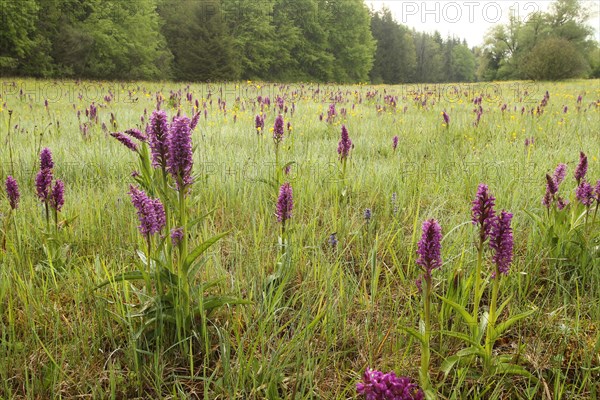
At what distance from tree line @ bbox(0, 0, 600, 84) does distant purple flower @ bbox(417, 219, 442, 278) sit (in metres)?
33.1

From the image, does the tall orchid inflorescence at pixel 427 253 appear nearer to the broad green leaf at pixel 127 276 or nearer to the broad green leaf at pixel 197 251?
the broad green leaf at pixel 197 251

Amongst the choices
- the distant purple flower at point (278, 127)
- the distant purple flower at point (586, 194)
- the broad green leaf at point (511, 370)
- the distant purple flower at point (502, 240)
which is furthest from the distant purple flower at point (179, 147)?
the distant purple flower at point (586, 194)

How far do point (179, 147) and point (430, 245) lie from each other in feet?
2.97

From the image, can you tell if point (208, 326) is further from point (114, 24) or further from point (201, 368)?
point (114, 24)

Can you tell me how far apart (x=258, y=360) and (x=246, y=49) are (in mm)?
46175

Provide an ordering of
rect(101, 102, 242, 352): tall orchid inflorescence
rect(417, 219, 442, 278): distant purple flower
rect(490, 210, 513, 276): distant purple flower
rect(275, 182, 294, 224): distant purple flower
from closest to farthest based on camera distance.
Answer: rect(417, 219, 442, 278): distant purple flower → rect(490, 210, 513, 276): distant purple flower → rect(101, 102, 242, 352): tall orchid inflorescence → rect(275, 182, 294, 224): distant purple flower

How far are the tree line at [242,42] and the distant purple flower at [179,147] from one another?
3240 centimetres

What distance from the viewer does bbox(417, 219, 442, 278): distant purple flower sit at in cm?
116

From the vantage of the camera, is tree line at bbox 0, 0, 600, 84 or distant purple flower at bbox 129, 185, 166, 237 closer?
distant purple flower at bbox 129, 185, 166, 237

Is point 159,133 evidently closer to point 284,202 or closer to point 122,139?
point 122,139

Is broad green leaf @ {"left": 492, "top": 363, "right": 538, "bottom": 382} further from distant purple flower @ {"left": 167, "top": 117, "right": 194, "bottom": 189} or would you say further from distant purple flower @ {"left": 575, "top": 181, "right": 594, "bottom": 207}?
distant purple flower @ {"left": 167, "top": 117, "right": 194, "bottom": 189}

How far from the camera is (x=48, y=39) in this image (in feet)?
94.5

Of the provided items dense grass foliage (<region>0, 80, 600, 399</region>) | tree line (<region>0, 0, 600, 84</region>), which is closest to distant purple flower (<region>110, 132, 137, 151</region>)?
dense grass foliage (<region>0, 80, 600, 399</region>)

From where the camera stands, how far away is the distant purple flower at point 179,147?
1.37 metres
